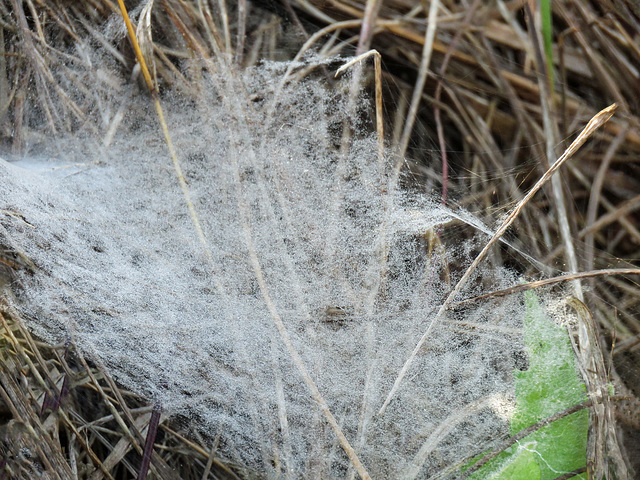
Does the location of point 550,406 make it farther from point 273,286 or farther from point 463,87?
point 463,87

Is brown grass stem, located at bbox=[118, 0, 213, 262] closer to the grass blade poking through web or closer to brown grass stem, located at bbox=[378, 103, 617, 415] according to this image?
brown grass stem, located at bbox=[378, 103, 617, 415]

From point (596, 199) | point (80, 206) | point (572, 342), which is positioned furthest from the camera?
point (596, 199)

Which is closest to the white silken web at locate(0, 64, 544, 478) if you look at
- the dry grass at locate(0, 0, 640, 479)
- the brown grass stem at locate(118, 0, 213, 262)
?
the brown grass stem at locate(118, 0, 213, 262)

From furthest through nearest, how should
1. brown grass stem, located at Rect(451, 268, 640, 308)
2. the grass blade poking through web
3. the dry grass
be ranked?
the dry grass
brown grass stem, located at Rect(451, 268, 640, 308)
the grass blade poking through web

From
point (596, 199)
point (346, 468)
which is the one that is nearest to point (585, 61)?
point (596, 199)

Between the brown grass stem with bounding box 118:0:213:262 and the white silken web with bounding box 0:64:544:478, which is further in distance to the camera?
the brown grass stem with bounding box 118:0:213:262

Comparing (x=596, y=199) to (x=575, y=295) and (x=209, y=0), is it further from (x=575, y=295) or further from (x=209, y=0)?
(x=209, y=0)

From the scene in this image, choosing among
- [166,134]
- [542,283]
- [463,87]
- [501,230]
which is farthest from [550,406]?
[166,134]
